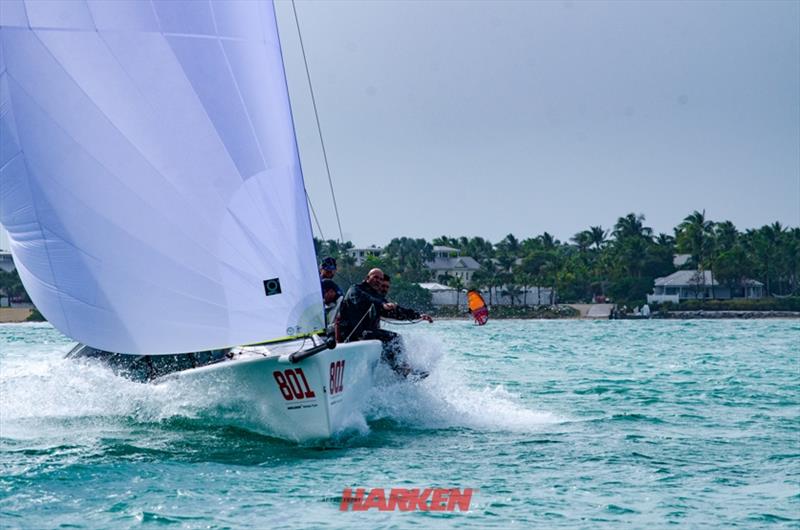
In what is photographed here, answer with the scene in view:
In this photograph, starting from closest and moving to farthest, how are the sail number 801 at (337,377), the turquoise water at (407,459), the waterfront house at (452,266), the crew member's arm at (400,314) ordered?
the turquoise water at (407,459)
the sail number 801 at (337,377)
the crew member's arm at (400,314)
the waterfront house at (452,266)

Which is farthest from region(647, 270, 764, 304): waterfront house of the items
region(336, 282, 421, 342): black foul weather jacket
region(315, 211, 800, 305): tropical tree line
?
region(336, 282, 421, 342): black foul weather jacket

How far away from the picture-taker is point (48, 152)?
11336 mm

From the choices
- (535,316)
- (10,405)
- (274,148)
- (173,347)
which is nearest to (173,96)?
(274,148)

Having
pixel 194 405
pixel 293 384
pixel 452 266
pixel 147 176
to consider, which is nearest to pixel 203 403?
pixel 194 405

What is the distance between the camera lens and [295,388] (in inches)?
468

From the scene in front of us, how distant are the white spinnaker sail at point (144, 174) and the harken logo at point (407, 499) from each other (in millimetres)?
2168

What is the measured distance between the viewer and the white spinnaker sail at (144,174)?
1128cm

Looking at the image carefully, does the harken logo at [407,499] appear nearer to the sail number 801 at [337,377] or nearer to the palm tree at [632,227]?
the sail number 801 at [337,377]

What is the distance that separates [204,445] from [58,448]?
1.47 meters

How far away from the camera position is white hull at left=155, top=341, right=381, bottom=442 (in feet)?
38.9

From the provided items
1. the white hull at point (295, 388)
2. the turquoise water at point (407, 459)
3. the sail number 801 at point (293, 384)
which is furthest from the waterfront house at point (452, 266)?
the sail number 801 at point (293, 384)

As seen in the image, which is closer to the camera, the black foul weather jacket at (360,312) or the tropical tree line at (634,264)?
the black foul weather jacket at (360,312)

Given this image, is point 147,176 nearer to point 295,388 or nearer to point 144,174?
point 144,174

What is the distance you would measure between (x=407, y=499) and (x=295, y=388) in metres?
2.49
